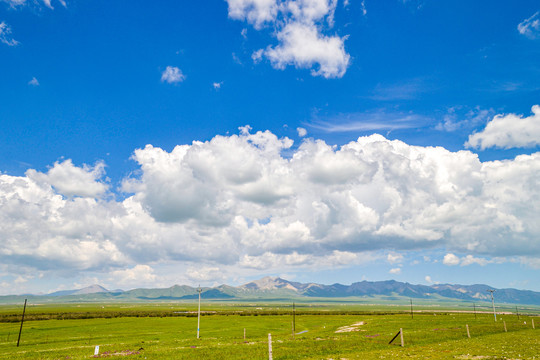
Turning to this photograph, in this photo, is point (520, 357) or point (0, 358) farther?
point (0, 358)

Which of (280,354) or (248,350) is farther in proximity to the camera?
(248,350)

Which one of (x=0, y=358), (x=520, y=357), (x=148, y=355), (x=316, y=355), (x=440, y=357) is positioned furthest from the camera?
(x=0, y=358)

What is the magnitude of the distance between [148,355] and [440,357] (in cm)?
3353

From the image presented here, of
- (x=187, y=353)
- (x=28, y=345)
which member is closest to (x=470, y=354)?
(x=187, y=353)

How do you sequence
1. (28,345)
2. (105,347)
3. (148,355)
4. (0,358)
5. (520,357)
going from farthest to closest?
(28,345) < (105,347) < (0,358) < (148,355) < (520,357)

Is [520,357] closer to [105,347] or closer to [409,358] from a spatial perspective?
[409,358]

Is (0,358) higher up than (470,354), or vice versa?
(470,354)

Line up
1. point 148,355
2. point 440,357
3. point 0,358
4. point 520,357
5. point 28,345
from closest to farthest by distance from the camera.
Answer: point 520,357 → point 440,357 → point 148,355 → point 0,358 → point 28,345

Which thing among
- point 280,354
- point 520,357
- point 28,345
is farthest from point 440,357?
point 28,345

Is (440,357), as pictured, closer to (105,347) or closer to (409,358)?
(409,358)

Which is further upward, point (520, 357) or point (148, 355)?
point (520, 357)

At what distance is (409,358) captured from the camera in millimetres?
30812

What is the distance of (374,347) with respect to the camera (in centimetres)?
4341

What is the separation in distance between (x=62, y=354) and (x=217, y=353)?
22.5m
